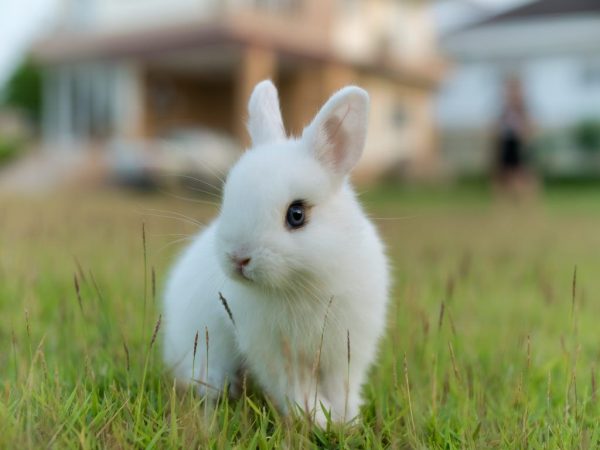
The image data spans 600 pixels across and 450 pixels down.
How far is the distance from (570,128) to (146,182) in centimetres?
1716

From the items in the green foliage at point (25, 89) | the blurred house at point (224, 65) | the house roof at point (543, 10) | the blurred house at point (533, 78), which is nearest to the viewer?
the blurred house at point (224, 65)

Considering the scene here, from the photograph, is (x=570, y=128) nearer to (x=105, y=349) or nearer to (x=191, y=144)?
(x=191, y=144)

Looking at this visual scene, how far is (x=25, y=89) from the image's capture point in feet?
134

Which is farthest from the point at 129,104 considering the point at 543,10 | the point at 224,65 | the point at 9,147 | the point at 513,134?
the point at 543,10

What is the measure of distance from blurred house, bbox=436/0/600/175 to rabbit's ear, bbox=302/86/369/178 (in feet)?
82.4

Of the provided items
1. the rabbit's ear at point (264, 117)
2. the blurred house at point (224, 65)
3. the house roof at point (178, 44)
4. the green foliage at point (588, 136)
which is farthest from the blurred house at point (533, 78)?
the rabbit's ear at point (264, 117)

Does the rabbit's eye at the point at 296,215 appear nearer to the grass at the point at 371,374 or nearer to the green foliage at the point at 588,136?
the grass at the point at 371,374

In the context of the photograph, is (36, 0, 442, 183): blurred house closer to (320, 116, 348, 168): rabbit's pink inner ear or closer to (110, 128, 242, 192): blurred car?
(110, 128, 242, 192): blurred car

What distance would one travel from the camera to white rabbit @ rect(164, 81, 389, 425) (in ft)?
6.77

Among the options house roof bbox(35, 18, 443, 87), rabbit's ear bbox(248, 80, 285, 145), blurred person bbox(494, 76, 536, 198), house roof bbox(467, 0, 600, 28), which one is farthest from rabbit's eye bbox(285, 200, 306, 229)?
house roof bbox(467, 0, 600, 28)

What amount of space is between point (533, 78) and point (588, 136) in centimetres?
492

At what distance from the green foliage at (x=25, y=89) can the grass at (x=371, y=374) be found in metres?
38.2

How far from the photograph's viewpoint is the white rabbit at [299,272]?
206 cm

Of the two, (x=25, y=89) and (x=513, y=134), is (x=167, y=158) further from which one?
(x=25, y=89)
